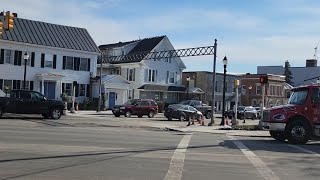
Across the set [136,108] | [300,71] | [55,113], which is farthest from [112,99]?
[300,71]

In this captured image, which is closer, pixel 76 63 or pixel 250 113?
pixel 76 63

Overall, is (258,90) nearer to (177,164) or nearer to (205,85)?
(205,85)

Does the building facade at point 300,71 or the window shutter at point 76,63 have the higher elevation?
the building facade at point 300,71

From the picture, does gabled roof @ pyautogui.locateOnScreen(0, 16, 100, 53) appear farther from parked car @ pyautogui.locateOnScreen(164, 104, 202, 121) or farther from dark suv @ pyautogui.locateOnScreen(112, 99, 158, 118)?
parked car @ pyautogui.locateOnScreen(164, 104, 202, 121)

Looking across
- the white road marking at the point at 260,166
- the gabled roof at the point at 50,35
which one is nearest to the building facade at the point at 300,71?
the gabled roof at the point at 50,35

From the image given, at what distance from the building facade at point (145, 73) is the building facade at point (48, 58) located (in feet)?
15.7

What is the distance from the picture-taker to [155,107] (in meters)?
45.3

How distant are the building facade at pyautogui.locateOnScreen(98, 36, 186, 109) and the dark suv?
14730 millimetres

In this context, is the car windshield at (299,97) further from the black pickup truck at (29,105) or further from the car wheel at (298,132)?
the black pickup truck at (29,105)

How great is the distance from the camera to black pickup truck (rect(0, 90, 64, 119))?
100 ft

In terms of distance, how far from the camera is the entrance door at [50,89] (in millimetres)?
53000

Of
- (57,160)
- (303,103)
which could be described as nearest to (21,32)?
(303,103)

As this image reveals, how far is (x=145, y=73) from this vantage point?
64750 millimetres

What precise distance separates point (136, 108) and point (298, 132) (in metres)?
24.5
